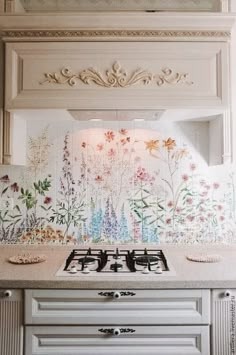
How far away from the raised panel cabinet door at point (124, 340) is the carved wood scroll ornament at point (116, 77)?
43.5 inches

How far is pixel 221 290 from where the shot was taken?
4.70ft

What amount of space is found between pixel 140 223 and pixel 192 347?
2.42ft

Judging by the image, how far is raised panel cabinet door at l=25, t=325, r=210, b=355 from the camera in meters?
1.42

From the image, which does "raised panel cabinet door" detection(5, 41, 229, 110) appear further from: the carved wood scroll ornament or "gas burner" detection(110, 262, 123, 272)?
"gas burner" detection(110, 262, 123, 272)

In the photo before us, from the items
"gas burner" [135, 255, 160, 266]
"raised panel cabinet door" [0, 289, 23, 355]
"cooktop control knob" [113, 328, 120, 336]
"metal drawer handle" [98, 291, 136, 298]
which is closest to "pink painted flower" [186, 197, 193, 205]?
"gas burner" [135, 255, 160, 266]

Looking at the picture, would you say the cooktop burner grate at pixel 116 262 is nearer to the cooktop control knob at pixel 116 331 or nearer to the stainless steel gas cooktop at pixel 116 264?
the stainless steel gas cooktop at pixel 116 264

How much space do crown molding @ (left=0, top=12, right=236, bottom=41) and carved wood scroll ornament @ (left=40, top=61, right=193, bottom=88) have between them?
16 cm

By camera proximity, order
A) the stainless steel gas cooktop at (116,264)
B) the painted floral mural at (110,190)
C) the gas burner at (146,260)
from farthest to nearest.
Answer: the painted floral mural at (110,190), the gas burner at (146,260), the stainless steel gas cooktop at (116,264)

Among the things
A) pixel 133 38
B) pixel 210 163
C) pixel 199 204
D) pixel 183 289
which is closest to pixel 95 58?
pixel 133 38

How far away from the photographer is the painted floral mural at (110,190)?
1985mm

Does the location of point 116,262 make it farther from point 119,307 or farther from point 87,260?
point 119,307

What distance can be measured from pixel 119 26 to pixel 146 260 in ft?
3.73

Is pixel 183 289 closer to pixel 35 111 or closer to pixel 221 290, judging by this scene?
pixel 221 290

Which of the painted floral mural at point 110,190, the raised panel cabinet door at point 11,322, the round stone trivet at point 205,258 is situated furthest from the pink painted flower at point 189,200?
the raised panel cabinet door at point 11,322
